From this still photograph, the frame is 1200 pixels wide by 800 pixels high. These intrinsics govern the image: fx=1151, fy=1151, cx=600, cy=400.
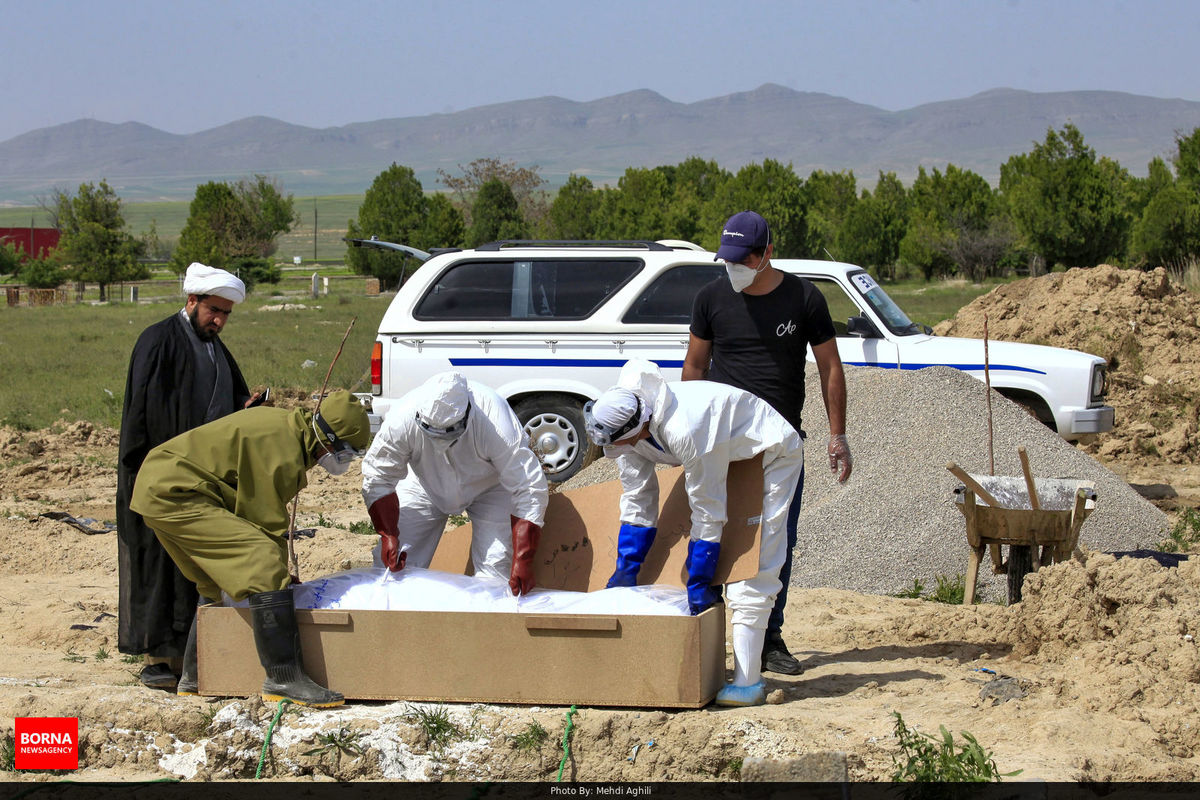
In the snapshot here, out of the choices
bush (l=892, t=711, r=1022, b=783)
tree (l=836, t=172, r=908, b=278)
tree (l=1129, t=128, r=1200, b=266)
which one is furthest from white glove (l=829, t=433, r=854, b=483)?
tree (l=836, t=172, r=908, b=278)

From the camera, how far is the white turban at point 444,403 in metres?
4.54

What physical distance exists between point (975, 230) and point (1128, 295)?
30.8 m

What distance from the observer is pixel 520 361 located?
30.4 feet

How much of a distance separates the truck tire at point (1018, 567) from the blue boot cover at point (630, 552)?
2.05 metres

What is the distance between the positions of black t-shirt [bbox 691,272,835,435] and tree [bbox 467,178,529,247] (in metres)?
40.9

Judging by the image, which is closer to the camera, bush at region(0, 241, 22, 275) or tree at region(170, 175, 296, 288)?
tree at region(170, 175, 296, 288)

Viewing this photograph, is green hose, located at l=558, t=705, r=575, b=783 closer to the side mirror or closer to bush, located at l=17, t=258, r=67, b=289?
the side mirror

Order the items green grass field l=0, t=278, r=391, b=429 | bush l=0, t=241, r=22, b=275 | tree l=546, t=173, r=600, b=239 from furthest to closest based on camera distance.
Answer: bush l=0, t=241, r=22, b=275 < tree l=546, t=173, r=600, b=239 < green grass field l=0, t=278, r=391, b=429

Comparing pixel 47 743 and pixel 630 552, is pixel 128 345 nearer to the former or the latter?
pixel 47 743

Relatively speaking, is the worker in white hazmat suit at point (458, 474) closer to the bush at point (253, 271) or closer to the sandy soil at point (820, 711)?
the sandy soil at point (820, 711)

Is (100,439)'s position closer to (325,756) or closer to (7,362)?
(7,362)

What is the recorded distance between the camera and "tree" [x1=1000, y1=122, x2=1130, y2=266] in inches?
1339

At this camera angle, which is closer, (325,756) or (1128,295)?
(325,756)

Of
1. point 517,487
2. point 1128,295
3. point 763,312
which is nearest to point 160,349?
point 517,487
